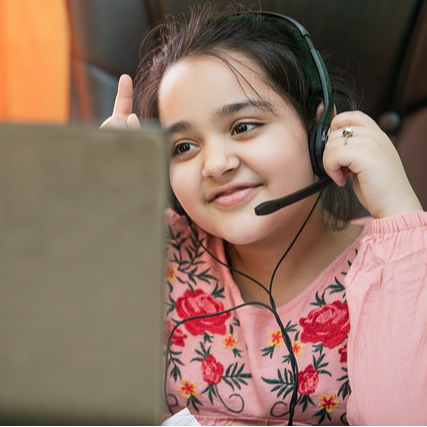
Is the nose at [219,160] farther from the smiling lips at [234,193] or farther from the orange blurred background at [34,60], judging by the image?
the orange blurred background at [34,60]

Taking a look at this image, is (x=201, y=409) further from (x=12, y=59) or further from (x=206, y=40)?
(x=12, y=59)

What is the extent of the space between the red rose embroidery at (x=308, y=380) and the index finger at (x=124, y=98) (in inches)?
18.2

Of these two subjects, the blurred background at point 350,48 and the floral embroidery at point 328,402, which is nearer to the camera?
the floral embroidery at point 328,402

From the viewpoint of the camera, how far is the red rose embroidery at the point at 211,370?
2.97 feet

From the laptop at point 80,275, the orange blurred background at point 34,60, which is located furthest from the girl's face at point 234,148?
the orange blurred background at point 34,60

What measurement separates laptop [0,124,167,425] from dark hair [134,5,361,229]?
0.53 metres

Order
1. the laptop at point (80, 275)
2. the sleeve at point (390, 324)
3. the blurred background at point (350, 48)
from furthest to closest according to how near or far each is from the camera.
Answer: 1. the blurred background at point (350, 48)
2. the sleeve at point (390, 324)
3. the laptop at point (80, 275)

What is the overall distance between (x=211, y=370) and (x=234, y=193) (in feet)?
0.89

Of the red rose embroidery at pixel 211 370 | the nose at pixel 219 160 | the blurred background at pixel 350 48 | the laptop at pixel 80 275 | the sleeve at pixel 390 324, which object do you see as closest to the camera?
the laptop at pixel 80 275

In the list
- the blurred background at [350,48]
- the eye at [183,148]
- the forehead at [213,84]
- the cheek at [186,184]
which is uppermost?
the blurred background at [350,48]

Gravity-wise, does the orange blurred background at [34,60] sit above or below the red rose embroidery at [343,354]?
above

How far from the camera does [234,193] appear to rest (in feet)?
2.73

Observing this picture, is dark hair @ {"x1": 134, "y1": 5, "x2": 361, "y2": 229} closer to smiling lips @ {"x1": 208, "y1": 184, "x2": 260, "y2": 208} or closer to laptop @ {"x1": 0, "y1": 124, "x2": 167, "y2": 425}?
smiling lips @ {"x1": 208, "y1": 184, "x2": 260, "y2": 208}

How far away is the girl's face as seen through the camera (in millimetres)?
823
